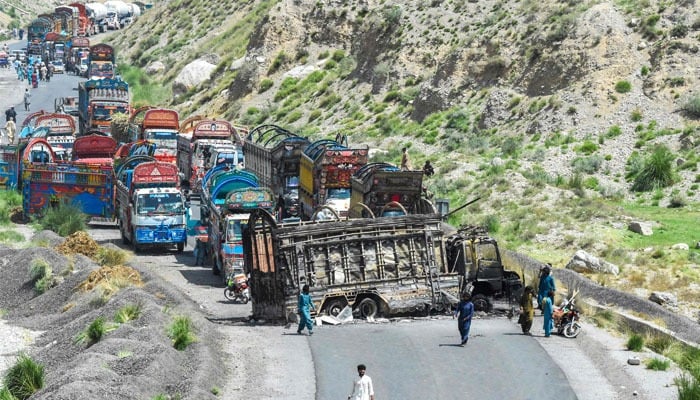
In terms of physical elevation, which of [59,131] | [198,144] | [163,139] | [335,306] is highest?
[59,131]

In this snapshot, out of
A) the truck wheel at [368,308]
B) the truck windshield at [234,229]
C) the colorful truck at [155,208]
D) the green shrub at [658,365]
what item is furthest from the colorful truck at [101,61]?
the green shrub at [658,365]

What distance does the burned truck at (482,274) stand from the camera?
90.3ft

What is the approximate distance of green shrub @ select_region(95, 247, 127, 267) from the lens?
3516 centimetres

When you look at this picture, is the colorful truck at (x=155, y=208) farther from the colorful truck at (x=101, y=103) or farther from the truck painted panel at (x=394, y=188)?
the colorful truck at (x=101, y=103)

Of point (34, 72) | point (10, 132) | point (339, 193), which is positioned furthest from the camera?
point (34, 72)

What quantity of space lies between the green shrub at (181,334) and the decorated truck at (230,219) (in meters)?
8.13

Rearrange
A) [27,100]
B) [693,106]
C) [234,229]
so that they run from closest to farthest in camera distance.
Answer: [234,229], [693,106], [27,100]

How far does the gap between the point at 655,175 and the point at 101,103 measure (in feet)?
112

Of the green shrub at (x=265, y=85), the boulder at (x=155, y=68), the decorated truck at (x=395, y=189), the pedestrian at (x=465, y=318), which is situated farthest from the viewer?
the boulder at (x=155, y=68)

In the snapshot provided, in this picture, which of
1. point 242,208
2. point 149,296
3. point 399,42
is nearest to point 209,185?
point 242,208

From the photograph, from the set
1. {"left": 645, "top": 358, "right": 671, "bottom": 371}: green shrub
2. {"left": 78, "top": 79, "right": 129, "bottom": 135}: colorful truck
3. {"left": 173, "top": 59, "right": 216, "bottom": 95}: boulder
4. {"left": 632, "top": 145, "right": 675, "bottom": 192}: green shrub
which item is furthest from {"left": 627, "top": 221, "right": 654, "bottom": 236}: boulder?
{"left": 173, "top": 59, "right": 216, "bottom": 95}: boulder

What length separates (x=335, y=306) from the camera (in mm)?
26672

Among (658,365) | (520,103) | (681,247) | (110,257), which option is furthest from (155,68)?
(658,365)

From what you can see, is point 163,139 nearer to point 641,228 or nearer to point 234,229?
point 234,229
